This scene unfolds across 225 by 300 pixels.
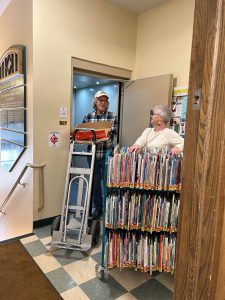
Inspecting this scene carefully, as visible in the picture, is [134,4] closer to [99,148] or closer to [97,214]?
[99,148]

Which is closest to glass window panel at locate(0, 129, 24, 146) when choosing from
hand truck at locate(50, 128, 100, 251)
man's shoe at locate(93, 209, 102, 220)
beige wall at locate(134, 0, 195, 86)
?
hand truck at locate(50, 128, 100, 251)

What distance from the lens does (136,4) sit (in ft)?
9.46

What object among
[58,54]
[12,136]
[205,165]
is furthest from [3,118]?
[205,165]

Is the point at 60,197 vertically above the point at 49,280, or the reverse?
the point at 60,197

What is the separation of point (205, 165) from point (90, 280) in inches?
63.2

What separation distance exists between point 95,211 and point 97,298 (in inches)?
48.3

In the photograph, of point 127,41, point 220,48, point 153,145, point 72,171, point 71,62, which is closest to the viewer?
point 220,48

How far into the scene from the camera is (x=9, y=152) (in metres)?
3.25

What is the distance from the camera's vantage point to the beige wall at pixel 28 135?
8.06 ft

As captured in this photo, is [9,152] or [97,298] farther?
[9,152]

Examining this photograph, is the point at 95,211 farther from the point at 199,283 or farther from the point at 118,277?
the point at 199,283

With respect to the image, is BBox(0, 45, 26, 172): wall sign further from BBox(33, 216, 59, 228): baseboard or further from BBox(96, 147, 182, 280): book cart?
BBox(96, 147, 182, 280): book cart

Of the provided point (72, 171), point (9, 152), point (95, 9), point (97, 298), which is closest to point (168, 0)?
point (95, 9)

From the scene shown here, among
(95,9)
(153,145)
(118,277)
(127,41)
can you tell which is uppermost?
(95,9)
